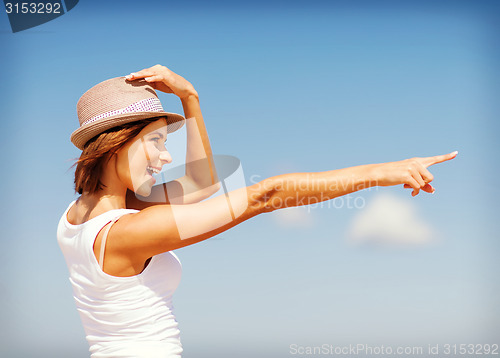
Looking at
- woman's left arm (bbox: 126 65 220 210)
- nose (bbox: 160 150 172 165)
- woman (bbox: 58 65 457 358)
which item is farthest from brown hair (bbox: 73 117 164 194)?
woman's left arm (bbox: 126 65 220 210)

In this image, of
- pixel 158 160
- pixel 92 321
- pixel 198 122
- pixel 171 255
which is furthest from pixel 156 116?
pixel 92 321

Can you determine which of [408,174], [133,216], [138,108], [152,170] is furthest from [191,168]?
[408,174]

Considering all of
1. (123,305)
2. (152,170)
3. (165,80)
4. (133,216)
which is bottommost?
(123,305)

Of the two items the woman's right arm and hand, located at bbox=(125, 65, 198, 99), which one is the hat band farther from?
the woman's right arm

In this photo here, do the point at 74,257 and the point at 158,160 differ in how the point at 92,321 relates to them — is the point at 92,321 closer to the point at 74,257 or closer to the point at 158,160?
the point at 74,257

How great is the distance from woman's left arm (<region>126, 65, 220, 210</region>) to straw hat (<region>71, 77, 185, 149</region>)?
23 cm

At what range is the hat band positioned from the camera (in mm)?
2574

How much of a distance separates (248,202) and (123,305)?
0.87 metres

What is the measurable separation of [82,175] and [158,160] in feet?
1.29

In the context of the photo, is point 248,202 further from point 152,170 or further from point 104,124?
point 104,124

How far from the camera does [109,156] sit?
264 centimetres

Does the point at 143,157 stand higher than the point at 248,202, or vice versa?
the point at 143,157

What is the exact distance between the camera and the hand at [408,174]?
2.10m

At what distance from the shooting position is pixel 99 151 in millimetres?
2582
